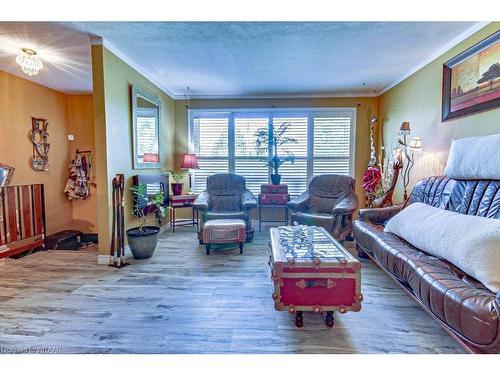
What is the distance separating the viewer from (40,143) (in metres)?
4.35

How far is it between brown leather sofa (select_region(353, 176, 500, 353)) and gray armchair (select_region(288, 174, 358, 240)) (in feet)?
1.42

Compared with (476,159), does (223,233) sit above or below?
below

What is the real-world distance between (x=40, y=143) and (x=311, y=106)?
461 centimetres

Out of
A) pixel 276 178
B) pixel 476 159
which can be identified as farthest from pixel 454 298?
pixel 276 178

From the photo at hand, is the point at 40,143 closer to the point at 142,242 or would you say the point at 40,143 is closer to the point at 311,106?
the point at 142,242

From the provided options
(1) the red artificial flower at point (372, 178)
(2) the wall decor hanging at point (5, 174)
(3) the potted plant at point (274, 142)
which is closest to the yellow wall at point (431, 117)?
(1) the red artificial flower at point (372, 178)

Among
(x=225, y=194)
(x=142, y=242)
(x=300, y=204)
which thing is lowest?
(x=142, y=242)

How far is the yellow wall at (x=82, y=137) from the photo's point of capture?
5.09 m

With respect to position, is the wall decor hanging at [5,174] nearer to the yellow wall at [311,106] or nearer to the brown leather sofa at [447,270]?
the yellow wall at [311,106]

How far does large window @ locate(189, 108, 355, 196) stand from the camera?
5344 mm

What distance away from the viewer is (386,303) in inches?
90.9
